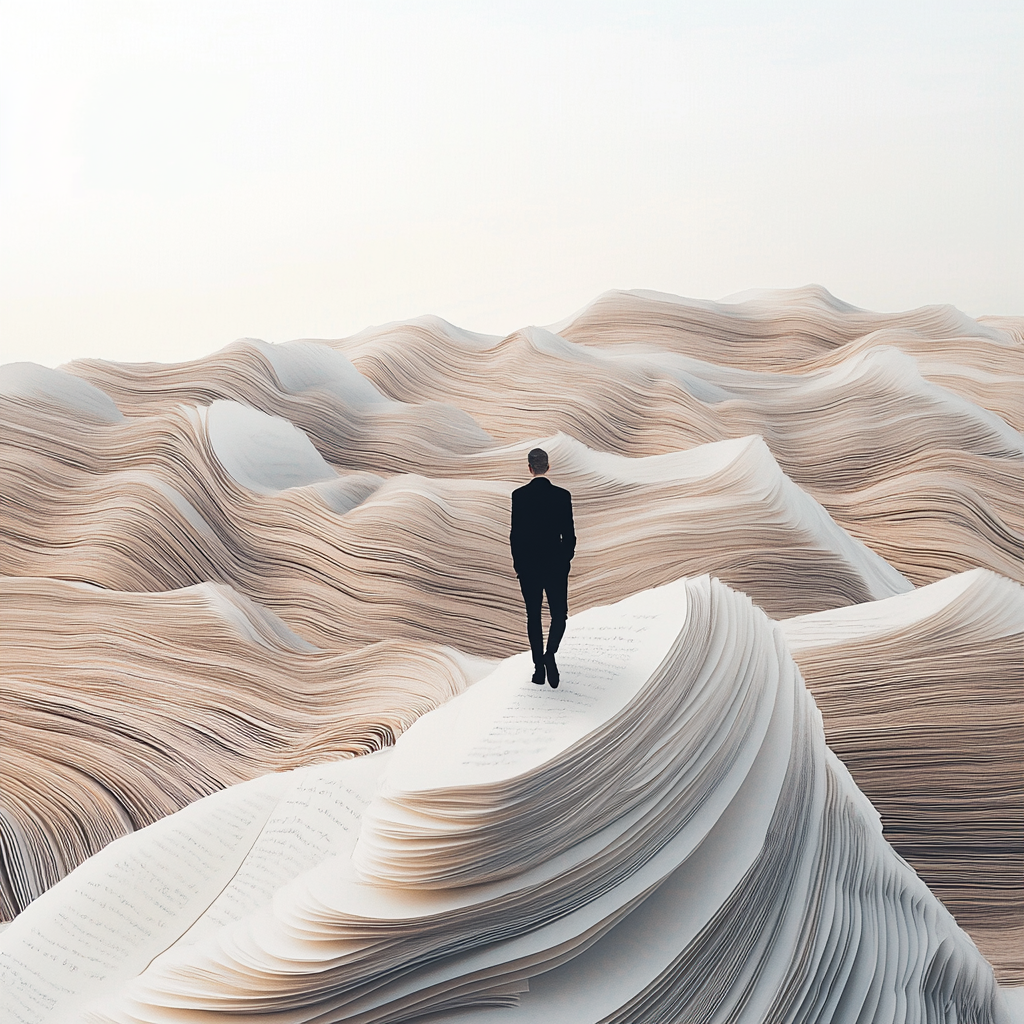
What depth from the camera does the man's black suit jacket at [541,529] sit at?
7.54 feet

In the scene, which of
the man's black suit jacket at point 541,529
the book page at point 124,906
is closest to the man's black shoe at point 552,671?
the man's black suit jacket at point 541,529

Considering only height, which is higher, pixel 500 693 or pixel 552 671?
pixel 552 671

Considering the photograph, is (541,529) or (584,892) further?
(541,529)

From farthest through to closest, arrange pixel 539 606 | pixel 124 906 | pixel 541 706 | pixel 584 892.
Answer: pixel 124 906 → pixel 539 606 → pixel 541 706 → pixel 584 892

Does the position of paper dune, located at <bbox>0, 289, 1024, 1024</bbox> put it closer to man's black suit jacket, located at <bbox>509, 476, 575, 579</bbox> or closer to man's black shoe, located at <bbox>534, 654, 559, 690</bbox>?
man's black shoe, located at <bbox>534, 654, 559, 690</bbox>

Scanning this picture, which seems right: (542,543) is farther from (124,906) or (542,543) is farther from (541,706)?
(124,906)

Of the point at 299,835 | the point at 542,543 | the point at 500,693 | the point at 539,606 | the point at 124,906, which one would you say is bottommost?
the point at 124,906

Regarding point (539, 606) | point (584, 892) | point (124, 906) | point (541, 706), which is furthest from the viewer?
point (124, 906)

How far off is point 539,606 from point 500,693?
25 centimetres

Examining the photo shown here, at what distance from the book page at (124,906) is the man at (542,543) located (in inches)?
43.3

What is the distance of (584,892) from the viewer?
1.82 m

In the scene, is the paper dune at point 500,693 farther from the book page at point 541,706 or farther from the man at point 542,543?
the man at point 542,543

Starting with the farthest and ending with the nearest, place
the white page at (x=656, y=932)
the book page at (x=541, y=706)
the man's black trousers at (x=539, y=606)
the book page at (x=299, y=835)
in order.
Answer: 1. the book page at (x=299, y=835)
2. the man's black trousers at (x=539, y=606)
3. the book page at (x=541, y=706)
4. the white page at (x=656, y=932)

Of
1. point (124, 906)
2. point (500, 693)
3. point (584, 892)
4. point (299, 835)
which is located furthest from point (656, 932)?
point (124, 906)
